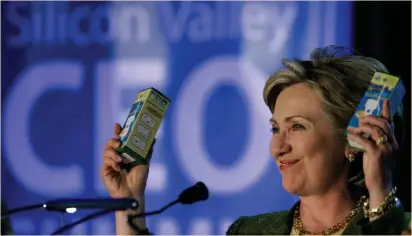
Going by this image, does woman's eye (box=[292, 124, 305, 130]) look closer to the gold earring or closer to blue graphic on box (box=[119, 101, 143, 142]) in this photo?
the gold earring

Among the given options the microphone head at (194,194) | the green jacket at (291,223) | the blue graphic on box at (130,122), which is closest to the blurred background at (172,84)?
the green jacket at (291,223)

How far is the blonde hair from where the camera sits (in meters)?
2.01

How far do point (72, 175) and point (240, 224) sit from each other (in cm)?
128

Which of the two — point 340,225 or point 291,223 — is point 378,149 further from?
point 291,223

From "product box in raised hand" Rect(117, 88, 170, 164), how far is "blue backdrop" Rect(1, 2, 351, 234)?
139 cm

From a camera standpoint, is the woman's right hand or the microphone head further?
the woman's right hand

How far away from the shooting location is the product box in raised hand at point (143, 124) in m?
1.92

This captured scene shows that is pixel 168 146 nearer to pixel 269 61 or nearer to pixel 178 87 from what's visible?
Answer: pixel 178 87

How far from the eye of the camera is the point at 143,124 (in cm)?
192

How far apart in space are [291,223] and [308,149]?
20cm

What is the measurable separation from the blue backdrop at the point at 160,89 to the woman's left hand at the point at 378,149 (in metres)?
1.52

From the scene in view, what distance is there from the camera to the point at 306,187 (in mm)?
2023

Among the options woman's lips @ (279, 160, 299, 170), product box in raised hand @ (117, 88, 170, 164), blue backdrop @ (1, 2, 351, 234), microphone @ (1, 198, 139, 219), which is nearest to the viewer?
microphone @ (1, 198, 139, 219)

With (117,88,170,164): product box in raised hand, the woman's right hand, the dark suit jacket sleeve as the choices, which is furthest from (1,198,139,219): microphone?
the dark suit jacket sleeve
